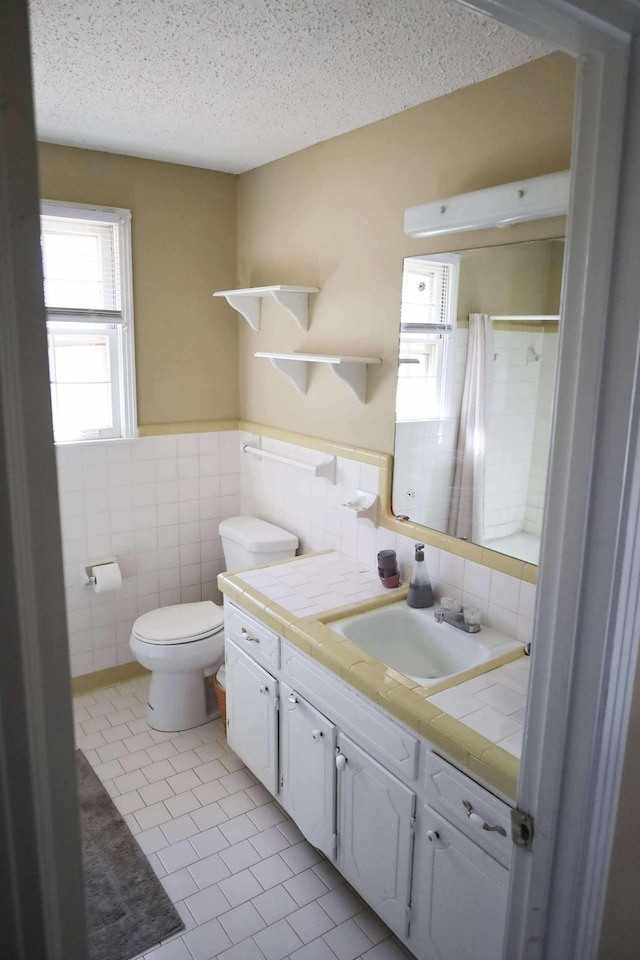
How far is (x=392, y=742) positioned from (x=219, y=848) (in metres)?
1.02

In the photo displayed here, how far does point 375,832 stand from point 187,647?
1280 millimetres

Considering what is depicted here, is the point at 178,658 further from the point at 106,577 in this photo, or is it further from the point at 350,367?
the point at 350,367

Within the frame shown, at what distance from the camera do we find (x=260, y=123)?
2.51 metres

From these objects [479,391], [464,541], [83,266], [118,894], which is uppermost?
[83,266]

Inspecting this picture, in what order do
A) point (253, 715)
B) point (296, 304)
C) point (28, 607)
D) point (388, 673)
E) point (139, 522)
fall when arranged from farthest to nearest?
point (139, 522), point (296, 304), point (253, 715), point (388, 673), point (28, 607)

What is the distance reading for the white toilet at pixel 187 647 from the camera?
2914 mm

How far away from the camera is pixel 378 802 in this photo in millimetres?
1883

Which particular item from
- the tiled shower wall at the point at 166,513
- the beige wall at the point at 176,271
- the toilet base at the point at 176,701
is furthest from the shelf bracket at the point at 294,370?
the toilet base at the point at 176,701

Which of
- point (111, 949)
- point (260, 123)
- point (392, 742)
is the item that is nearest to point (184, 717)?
point (111, 949)

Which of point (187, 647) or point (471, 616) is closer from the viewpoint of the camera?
point (471, 616)

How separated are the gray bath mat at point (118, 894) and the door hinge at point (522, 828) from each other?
127 cm

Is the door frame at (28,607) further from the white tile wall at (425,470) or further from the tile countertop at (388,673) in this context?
the white tile wall at (425,470)

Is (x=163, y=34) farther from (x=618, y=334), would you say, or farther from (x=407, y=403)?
(x=618, y=334)

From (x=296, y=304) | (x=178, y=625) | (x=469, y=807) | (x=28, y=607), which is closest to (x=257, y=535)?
(x=178, y=625)
